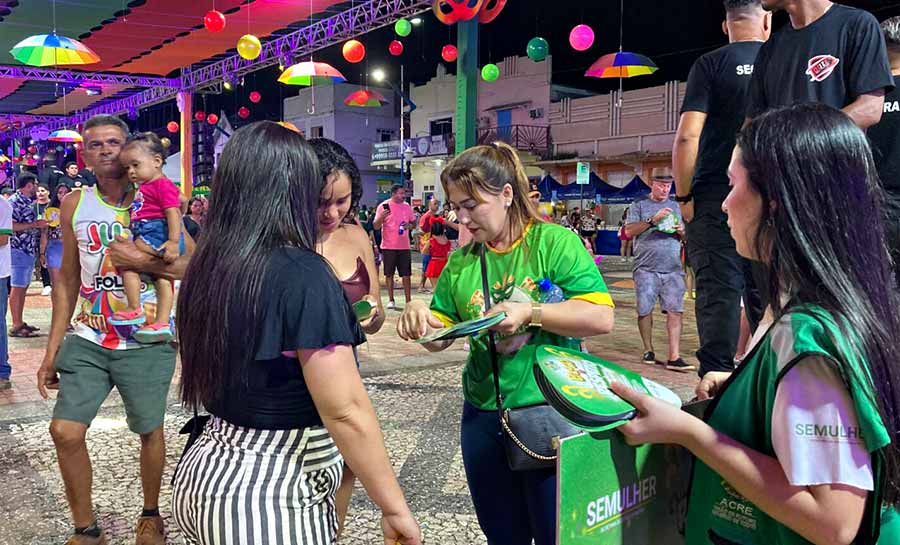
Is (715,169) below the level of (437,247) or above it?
above

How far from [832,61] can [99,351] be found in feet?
9.75

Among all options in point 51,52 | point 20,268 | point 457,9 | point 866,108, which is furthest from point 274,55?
point 866,108

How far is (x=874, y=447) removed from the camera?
1.01 metres

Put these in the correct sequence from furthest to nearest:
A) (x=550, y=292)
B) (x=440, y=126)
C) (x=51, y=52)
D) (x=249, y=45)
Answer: (x=440, y=126) < (x=249, y=45) < (x=51, y=52) < (x=550, y=292)

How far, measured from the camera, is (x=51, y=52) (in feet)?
33.6

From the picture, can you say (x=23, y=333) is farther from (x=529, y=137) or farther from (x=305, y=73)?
(x=529, y=137)

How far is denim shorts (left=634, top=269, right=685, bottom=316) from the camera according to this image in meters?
6.28

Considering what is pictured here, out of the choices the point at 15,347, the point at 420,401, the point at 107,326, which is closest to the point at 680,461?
the point at 107,326

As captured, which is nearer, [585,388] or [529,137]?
[585,388]

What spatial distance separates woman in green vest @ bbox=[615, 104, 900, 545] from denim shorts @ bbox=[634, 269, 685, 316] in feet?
17.1

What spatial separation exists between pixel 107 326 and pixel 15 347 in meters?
5.10

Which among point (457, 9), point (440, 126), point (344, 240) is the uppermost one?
point (440, 126)

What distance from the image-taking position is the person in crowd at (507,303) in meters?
1.95

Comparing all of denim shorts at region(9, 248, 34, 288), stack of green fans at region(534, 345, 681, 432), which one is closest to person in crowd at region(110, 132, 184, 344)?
stack of green fans at region(534, 345, 681, 432)
